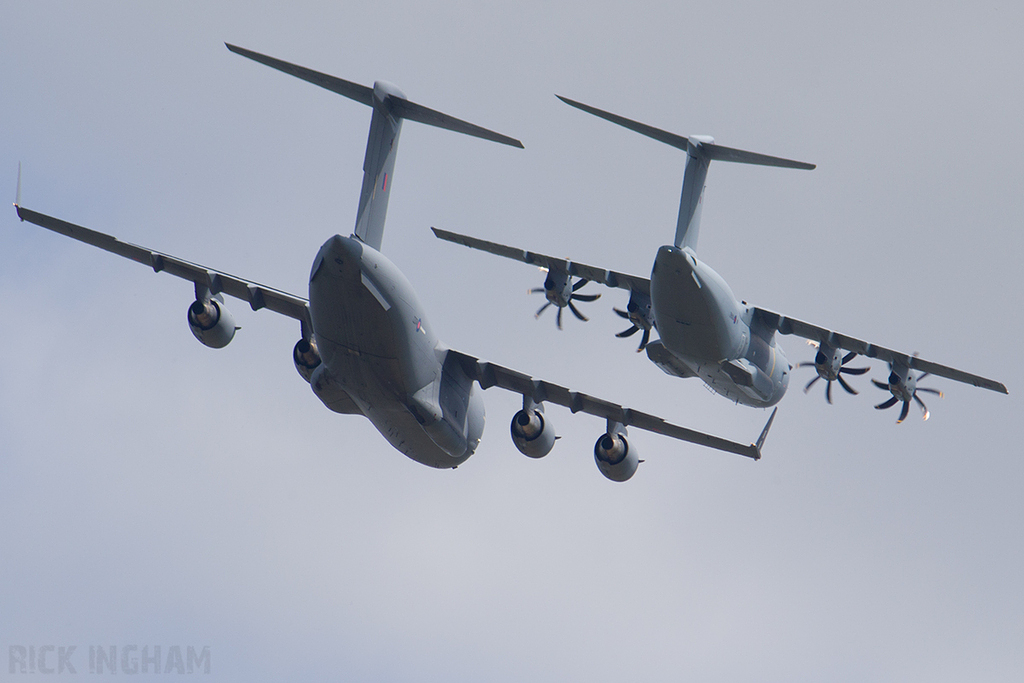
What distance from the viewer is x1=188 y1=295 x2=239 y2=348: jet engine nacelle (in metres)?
30.6

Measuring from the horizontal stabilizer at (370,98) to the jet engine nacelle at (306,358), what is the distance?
7.60m

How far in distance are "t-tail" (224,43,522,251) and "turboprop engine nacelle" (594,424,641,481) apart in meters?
9.17

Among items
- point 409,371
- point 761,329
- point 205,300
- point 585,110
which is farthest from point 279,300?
point 761,329

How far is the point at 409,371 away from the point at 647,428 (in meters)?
6.58

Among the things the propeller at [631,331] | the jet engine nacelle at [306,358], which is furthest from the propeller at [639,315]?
the jet engine nacelle at [306,358]

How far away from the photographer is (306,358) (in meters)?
31.6

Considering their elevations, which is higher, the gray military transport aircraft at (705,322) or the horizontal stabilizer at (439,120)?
the horizontal stabilizer at (439,120)

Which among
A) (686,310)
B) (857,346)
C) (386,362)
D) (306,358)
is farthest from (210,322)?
(857,346)

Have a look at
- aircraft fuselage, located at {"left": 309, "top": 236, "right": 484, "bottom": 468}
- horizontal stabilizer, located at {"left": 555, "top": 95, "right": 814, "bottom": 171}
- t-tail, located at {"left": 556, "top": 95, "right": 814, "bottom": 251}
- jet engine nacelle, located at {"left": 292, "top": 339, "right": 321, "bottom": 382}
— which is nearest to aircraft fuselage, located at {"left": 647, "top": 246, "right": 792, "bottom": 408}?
t-tail, located at {"left": 556, "top": 95, "right": 814, "bottom": 251}

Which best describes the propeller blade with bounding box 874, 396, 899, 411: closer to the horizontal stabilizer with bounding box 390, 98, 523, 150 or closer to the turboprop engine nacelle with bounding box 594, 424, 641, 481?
the turboprop engine nacelle with bounding box 594, 424, 641, 481

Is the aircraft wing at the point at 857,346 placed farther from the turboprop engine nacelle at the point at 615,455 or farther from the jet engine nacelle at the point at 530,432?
the jet engine nacelle at the point at 530,432

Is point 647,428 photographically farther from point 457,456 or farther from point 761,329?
point 761,329

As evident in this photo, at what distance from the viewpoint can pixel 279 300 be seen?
1206 inches

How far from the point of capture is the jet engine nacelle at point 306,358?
31531 mm
